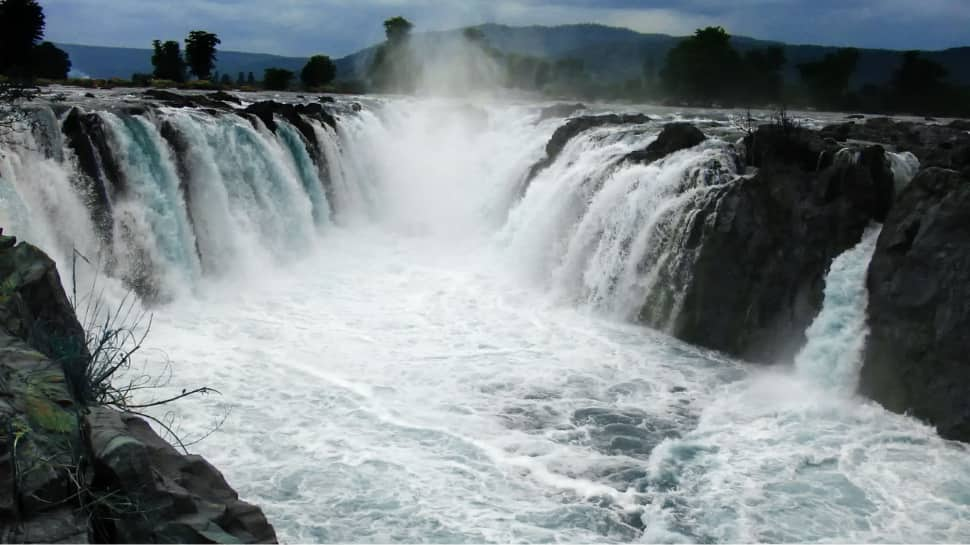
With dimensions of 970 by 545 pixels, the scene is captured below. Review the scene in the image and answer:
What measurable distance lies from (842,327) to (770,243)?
2006 mm

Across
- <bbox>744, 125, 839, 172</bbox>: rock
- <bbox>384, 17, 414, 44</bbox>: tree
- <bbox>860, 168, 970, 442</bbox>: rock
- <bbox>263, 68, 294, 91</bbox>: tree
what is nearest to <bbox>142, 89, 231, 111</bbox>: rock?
<bbox>744, 125, 839, 172</bbox>: rock

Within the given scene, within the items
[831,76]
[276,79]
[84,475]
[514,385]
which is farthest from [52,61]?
[84,475]

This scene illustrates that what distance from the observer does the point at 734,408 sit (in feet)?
36.3

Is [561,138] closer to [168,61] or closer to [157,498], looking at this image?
[157,498]

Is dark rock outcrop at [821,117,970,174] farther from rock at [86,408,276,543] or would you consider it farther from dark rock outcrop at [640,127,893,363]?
rock at [86,408,276,543]

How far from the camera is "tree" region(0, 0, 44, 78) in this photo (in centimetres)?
4103

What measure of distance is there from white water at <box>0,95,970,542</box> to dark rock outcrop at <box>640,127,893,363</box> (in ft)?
1.50

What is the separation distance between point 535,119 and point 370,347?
709 inches

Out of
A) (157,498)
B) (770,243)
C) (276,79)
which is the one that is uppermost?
(276,79)

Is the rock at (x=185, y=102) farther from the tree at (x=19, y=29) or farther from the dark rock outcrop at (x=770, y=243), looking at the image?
the tree at (x=19, y=29)

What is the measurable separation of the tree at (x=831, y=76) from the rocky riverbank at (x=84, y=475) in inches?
2431

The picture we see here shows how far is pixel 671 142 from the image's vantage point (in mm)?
16547

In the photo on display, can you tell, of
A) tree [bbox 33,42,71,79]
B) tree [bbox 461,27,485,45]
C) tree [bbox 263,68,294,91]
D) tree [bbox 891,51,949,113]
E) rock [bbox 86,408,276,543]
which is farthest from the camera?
tree [bbox 461,27,485,45]

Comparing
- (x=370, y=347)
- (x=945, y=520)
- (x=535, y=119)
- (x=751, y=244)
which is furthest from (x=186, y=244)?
(x=535, y=119)
